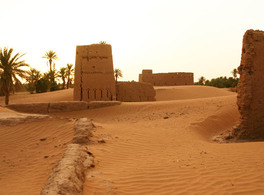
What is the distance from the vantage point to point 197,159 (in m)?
4.64

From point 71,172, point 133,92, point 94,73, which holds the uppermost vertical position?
point 94,73

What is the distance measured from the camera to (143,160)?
4.76m

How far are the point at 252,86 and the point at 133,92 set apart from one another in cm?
1107

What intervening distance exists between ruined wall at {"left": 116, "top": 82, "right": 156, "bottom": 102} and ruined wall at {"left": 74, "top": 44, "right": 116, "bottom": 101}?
261 cm

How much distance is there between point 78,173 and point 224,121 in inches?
289

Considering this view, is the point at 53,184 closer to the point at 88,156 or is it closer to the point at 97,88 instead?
the point at 88,156

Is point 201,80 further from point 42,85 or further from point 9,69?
point 9,69

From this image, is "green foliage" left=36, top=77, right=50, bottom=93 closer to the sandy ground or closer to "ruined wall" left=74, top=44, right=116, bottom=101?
"ruined wall" left=74, top=44, right=116, bottom=101

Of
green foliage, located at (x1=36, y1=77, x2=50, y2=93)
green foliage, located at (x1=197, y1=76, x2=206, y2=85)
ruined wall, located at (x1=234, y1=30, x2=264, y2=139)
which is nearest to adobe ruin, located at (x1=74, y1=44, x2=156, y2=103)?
ruined wall, located at (x1=234, y1=30, x2=264, y2=139)

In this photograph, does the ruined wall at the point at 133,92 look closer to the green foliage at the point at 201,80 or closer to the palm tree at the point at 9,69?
the palm tree at the point at 9,69

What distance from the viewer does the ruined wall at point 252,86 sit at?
684 centimetres

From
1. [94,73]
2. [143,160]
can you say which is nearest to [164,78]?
[94,73]

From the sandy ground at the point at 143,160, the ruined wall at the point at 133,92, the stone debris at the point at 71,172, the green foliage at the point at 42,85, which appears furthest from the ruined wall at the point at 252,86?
the green foliage at the point at 42,85

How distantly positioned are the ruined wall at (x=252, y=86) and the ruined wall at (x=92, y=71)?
8.81 metres
